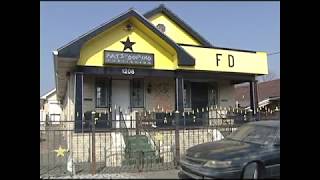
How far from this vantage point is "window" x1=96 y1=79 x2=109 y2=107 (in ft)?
51.5

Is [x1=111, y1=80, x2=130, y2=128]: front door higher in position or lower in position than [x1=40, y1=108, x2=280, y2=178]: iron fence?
higher

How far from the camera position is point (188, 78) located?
52.2 feet

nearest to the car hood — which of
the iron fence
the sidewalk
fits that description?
the sidewalk

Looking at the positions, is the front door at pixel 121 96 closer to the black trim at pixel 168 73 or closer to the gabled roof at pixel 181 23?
the black trim at pixel 168 73

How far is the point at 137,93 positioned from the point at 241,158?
1164 centimetres

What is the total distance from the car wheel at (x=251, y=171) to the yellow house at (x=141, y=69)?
30.4ft

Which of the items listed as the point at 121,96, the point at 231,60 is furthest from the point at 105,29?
the point at 231,60

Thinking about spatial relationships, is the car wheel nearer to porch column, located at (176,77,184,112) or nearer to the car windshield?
the car windshield

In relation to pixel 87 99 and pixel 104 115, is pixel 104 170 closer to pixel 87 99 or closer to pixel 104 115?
pixel 104 115

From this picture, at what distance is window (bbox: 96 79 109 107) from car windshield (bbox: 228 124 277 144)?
9962 mm

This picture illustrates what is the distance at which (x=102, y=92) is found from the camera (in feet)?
51.8

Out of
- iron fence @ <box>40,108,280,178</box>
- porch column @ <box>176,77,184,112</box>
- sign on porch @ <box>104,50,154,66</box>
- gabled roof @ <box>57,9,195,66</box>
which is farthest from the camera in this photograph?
porch column @ <box>176,77,184,112</box>

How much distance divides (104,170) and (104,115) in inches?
220

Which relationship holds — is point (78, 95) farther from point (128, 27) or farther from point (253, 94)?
point (253, 94)
